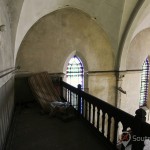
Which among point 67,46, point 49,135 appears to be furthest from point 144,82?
point 49,135

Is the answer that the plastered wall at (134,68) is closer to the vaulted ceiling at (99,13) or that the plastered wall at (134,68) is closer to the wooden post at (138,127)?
the vaulted ceiling at (99,13)

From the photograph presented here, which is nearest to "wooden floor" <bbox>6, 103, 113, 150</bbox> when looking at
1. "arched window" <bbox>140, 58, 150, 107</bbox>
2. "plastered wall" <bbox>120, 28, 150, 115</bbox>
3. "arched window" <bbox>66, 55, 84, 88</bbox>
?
"arched window" <bbox>66, 55, 84, 88</bbox>

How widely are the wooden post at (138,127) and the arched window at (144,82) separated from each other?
6.50 metres

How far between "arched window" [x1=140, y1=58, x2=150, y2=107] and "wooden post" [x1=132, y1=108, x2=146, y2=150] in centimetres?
650

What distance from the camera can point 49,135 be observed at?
2.89 m

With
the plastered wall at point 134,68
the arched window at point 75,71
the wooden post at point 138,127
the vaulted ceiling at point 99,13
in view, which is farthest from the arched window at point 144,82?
the wooden post at point 138,127

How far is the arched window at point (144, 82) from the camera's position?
25.3 feet

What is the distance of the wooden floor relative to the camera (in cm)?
253

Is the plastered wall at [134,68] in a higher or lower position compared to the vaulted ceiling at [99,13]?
lower

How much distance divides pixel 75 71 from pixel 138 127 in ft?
14.4

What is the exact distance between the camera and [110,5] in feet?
16.0

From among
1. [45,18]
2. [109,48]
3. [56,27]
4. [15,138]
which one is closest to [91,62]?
[109,48]

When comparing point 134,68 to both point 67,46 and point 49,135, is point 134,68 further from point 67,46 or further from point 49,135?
point 49,135

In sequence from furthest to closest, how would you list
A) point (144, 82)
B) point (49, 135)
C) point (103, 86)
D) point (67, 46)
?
point (144, 82), point (103, 86), point (67, 46), point (49, 135)
